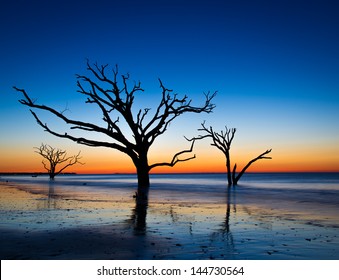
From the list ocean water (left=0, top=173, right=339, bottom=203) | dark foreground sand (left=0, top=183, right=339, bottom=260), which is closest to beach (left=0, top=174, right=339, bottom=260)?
dark foreground sand (left=0, top=183, right=339, bottom=260)

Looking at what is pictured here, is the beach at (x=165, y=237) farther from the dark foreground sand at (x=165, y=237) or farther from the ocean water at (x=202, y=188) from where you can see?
the ocean water at (x=202, y=188)

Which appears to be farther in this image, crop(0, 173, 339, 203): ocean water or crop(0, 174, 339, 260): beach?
crop(0, 173, 339, 203): ocean water

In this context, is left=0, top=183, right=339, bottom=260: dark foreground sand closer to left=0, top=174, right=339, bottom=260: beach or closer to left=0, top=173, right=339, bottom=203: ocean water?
left=0, top=174, right=339, bottom=260: beach

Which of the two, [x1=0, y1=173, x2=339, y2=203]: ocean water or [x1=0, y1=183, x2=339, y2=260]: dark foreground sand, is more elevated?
[x1=0, y1=183, x2=339, y2=260]: dark foreground sand

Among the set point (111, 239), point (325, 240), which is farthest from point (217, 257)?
point (325, 240)

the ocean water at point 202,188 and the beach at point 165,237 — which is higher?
the beach at point 165,237

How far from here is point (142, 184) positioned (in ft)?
84.7

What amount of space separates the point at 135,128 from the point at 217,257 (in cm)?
1957

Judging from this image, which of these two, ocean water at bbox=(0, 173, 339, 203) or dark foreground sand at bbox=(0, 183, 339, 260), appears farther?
ocean water at bbox=(0, 173, 339, 203)

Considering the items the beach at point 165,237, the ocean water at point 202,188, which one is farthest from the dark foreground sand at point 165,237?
the ocean water at point 202,188

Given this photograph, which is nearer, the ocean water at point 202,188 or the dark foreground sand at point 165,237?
the dark foreground sand at point 165,237

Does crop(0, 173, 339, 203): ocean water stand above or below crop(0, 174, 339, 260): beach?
below

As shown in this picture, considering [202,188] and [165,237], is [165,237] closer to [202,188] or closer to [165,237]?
[165,237]
